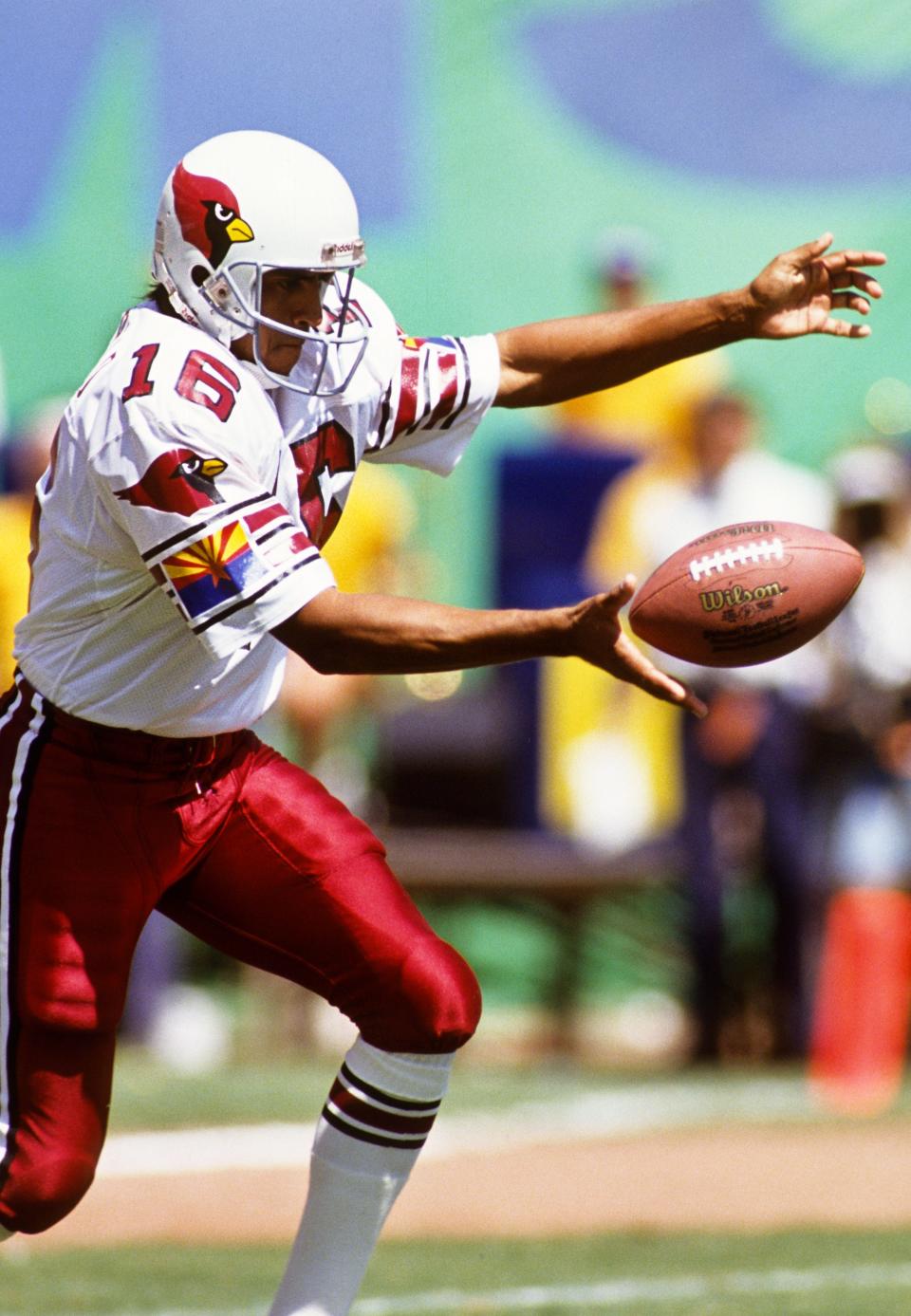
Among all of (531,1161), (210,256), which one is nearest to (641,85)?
(531,1161)

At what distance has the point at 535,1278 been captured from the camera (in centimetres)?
523

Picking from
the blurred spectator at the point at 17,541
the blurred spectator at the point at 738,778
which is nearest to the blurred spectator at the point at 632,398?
the blurred spectator at the point at 738,778

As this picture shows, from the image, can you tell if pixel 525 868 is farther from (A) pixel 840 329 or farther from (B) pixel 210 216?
(B) pixel 210 216

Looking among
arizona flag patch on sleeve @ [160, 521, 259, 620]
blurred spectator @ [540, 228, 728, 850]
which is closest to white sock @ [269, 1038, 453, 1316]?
arizona flag patch on sleeve @ [160, 521, 259, 620]

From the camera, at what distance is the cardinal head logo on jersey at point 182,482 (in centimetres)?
353

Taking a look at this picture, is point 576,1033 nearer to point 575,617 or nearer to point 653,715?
point 653,715

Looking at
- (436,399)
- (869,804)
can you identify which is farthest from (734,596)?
(869,804)

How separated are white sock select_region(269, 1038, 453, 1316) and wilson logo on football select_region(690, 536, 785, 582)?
0.94 metres

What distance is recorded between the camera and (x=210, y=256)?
3811 mm

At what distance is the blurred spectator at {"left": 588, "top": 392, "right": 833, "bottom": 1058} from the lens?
8.16 meters

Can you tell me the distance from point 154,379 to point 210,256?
1.03 ft

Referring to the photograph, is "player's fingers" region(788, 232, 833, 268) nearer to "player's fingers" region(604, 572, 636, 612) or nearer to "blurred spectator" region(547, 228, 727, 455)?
"player's fingers" region(604, 572, 636, 612)

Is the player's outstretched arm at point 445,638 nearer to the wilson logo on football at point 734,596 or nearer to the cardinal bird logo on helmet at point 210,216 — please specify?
the wilson logo on football at point 734,596

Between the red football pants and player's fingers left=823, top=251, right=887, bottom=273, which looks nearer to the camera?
the red football pants
